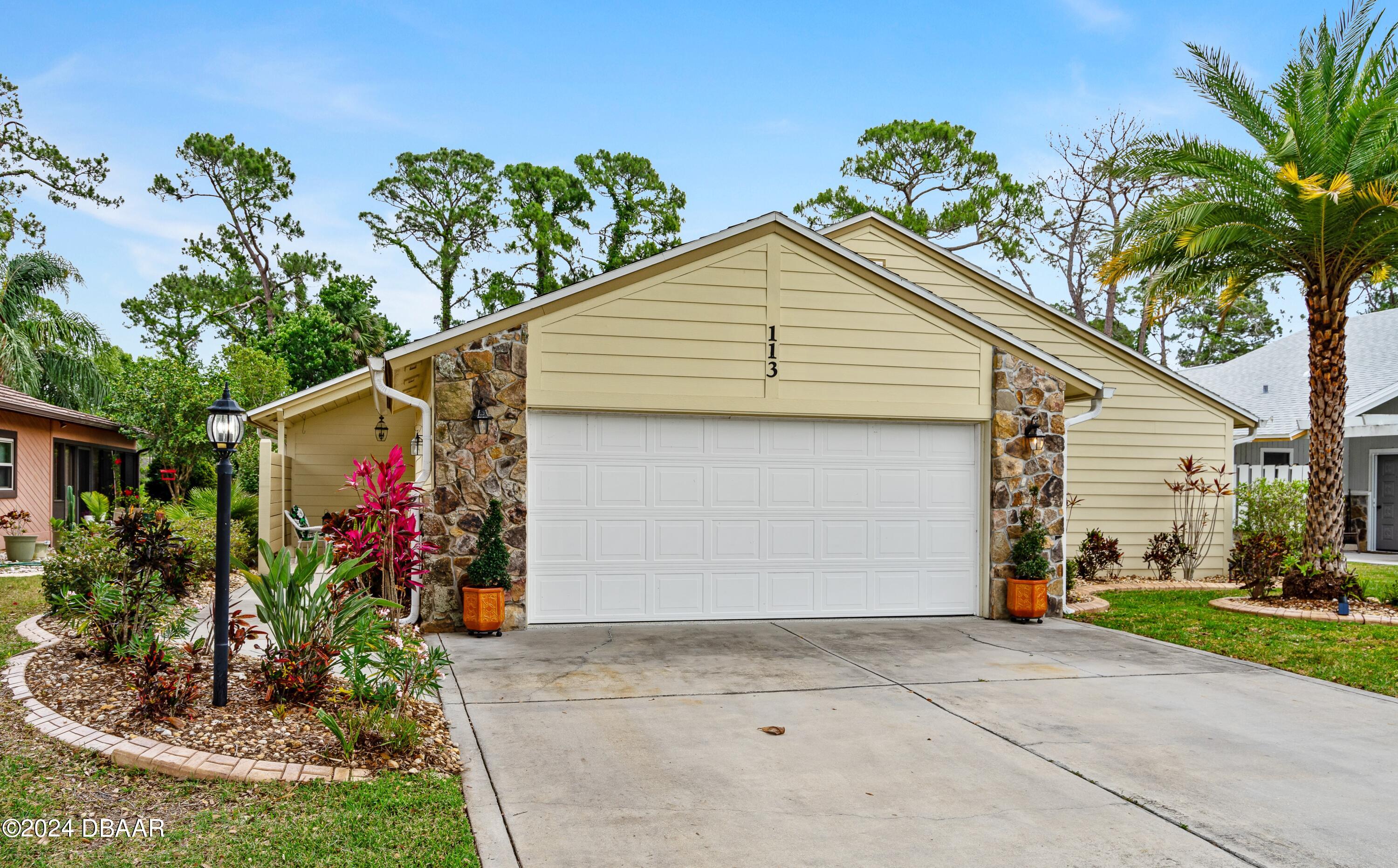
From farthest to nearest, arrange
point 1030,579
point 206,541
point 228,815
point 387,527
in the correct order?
point 206,541 < point 1030,579 < point 387,527 < point 228,815

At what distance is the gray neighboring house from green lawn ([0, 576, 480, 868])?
14600mm

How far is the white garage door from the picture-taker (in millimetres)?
8758

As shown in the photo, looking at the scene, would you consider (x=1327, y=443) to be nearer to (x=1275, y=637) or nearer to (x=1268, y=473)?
(x=1275, y=637)

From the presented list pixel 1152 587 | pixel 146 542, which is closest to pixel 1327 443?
pixel 1152 587

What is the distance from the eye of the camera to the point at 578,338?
866 cm

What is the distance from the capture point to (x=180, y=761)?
14.2 ft

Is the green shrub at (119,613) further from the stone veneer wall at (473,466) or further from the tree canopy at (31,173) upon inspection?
the tree canopy at (31,173)

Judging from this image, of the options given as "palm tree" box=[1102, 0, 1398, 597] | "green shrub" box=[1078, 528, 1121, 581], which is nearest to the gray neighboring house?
"green shrub" box=[1078, 528, 1121, 581]

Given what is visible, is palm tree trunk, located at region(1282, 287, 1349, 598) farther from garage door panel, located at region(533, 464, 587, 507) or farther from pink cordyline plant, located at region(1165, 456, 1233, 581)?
garage door panel, located at region(533, 464, 587, 507)

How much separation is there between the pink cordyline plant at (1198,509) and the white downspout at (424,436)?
10.8 m

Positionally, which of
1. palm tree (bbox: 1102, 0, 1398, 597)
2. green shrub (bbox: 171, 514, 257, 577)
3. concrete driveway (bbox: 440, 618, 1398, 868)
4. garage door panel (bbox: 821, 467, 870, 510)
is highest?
palm tree (bbox: 1102, 0, 1398, 597)

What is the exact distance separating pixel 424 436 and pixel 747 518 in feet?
11.0

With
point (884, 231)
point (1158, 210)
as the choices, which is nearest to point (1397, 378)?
point (1158, 210)

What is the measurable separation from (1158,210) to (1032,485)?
4.08 meters
